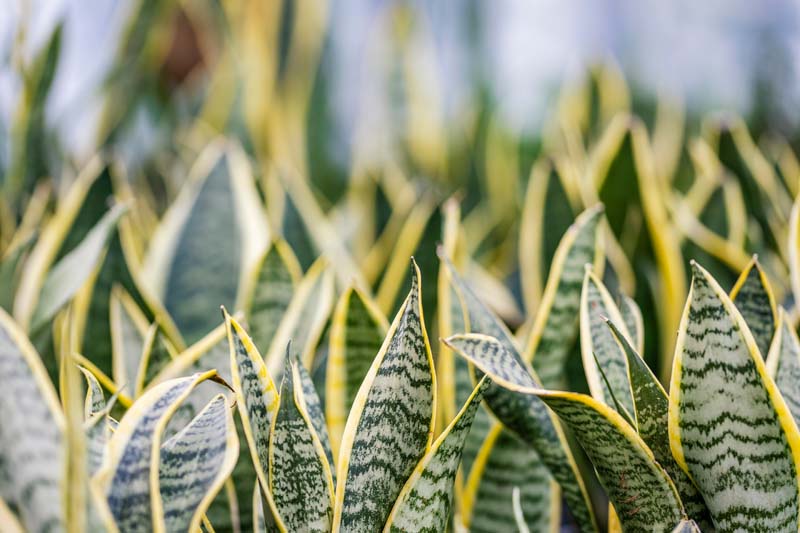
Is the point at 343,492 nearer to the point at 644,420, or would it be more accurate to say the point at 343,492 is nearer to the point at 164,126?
the point at 644,420

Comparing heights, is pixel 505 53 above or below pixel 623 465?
above

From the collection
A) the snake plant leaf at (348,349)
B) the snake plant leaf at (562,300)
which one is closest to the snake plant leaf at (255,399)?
the snake plant leaf at (348,349)

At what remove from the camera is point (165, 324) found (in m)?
0.65

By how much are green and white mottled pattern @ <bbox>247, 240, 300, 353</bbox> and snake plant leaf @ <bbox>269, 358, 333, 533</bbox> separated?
222 millimetres

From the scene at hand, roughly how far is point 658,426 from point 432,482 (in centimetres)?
13

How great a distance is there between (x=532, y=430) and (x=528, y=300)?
0.97 feet

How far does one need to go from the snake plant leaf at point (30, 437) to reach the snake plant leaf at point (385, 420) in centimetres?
14

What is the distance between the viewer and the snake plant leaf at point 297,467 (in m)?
0.41

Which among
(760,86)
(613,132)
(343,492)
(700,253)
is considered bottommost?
(343,492)

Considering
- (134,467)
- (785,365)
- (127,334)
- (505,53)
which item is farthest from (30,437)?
(505,53)

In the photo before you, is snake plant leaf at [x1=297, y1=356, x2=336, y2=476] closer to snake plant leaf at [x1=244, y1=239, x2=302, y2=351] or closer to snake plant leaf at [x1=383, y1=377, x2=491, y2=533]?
snake plant leaf at [x1=383, y1=377, x2=491, y2=533]

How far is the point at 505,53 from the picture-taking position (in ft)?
9.86

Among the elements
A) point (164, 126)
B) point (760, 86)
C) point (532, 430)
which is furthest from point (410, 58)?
point (760, 86)

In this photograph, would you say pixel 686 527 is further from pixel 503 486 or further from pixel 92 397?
pixel 92 397
